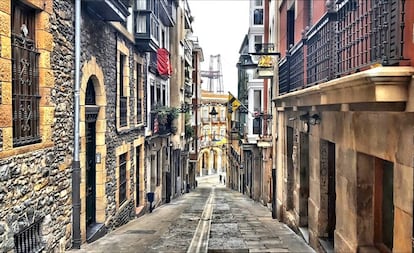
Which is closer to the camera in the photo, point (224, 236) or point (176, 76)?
point (224, 236)

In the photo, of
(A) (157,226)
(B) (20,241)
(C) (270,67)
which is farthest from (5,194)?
(C) (270,67)

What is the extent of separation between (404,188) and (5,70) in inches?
207

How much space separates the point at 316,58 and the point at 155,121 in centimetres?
1295

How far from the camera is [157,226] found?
13.7 m

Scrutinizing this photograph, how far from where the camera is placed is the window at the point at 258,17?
2886 cm

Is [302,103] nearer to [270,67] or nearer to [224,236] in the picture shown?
[224,236]

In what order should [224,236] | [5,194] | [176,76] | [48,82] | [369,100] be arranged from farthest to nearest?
[176,76]
[224,236]
[48,82]
[5,194]
[369,100]

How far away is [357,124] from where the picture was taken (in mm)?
6770

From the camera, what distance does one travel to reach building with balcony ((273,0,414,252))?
4.80 m

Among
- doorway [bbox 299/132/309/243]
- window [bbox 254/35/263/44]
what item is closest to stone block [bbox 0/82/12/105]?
doorway [bbox 299/132/309/243]

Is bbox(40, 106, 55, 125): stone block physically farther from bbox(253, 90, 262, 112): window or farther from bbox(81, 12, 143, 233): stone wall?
bbox(253, 90, 262, 112): window

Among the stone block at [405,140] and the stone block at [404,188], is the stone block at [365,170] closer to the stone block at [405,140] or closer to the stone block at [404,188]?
the stone block at [404,188]

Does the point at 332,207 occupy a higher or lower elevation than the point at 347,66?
lower

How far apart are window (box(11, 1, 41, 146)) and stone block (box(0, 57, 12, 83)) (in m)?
0.42
